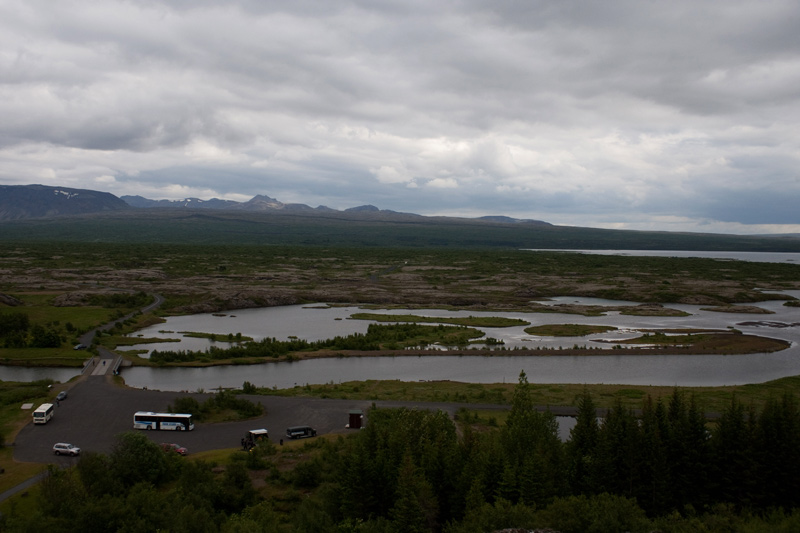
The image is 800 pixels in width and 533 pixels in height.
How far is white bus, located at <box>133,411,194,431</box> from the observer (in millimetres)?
40562

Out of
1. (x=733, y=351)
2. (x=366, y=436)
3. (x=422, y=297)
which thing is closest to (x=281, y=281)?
(x=422, y=297)

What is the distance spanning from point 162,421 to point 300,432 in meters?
9.99

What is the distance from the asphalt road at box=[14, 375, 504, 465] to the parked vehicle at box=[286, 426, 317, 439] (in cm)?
61

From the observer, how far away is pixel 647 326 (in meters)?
85.8

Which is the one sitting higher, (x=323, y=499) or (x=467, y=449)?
(x=467, y=449)

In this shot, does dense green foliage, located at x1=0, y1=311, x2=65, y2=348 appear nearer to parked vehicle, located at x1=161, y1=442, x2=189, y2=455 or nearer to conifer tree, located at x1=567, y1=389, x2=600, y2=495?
parked vehicle, located at x1=161, y1=442, x2=189, y2=455

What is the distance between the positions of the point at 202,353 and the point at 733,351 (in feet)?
202

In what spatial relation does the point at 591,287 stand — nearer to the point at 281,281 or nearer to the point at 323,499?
the point at 281,281

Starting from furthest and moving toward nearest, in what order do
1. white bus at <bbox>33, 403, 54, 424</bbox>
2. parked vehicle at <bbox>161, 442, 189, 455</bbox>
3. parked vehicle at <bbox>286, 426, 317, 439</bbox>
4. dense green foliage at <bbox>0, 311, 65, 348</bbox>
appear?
dense green foliage at <bbox>0, 311, 65, 348</bbox> → white bus at <bbox>33, 403, 54, 424</bbox> → parked vehicle at <bbox>286, 426, 317, 439</bbox> → parked vehicle at <bbox>161, 442, 189, 455</bbox>

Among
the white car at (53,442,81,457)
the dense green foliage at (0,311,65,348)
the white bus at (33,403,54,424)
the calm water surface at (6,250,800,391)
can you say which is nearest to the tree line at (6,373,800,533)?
the white car at (53,442,81,457)

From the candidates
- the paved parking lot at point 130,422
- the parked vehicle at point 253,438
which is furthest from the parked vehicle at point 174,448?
the parked vehicle at point 253,438

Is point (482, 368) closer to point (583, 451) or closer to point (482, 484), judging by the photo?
point (583, 451)

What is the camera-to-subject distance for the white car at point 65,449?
34938 millimetres

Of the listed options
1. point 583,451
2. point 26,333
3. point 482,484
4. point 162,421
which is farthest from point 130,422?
point 26,333
